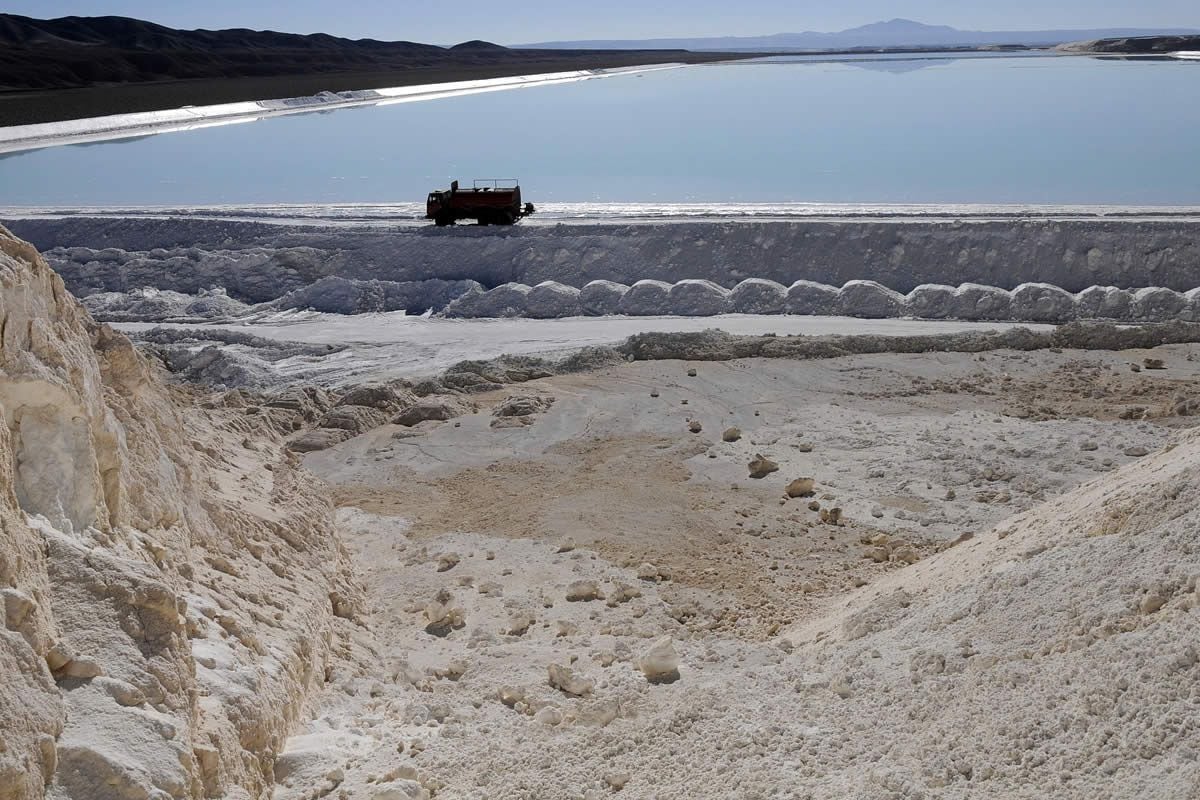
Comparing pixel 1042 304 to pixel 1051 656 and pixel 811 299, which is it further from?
pixel 1051 656

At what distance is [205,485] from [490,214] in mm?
11006

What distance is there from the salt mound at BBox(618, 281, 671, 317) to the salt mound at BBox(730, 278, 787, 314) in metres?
0.82

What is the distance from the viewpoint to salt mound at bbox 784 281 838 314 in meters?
14.1

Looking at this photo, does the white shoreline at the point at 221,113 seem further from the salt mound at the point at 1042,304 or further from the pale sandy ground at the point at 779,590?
the salt mound at the point at 1042,304

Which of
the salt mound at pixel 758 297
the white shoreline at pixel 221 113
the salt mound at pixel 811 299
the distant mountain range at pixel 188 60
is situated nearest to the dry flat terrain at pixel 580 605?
Answer: the salt mound at pixel 811 299

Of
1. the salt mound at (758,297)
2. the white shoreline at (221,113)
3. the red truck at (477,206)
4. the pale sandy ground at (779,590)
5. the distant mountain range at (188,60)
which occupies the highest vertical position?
the distant mountain range at (188,60)

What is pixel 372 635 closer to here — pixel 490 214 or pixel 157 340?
pixel 157 340

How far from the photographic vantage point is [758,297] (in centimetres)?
1434

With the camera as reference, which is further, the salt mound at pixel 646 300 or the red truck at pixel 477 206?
the red truck at pixel 477 206

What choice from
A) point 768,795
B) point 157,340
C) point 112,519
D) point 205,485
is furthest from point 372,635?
point 157,340

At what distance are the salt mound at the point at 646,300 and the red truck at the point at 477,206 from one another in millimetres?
3257

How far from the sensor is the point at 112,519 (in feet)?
16.8

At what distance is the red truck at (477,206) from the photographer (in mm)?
17141

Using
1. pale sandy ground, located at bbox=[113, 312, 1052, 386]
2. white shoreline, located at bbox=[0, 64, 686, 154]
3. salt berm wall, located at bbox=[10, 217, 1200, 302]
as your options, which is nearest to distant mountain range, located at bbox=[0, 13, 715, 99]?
white shoreline, located at bbox=[0, 64, 686, 154]
